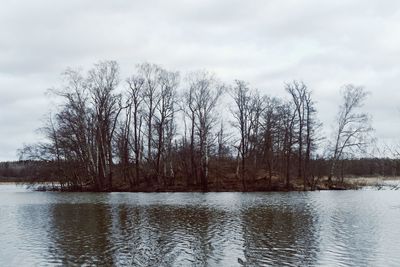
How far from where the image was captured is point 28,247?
19.5m

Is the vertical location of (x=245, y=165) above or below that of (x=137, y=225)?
above

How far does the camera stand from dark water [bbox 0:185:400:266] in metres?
16.6

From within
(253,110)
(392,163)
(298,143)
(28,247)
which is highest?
(253,110)

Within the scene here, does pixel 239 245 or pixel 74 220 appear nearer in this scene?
pixel 239 245

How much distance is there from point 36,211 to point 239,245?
71.2ft

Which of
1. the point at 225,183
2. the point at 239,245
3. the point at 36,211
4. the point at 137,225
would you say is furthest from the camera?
the point at 225,183

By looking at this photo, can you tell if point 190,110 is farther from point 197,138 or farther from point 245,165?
point 245,165

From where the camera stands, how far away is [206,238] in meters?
21.1

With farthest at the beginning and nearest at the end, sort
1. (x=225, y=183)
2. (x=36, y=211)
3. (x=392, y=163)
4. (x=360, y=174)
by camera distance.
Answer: (x=360, y=174) → (x=225, y=183) → (x=36, y=211) → (x=392, y=163)

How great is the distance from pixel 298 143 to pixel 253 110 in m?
8.59

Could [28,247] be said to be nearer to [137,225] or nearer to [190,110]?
[137,225]

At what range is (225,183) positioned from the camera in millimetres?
68938

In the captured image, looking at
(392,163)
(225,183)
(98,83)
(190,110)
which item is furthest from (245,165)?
(392,163)

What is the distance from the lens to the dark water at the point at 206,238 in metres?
16.6
